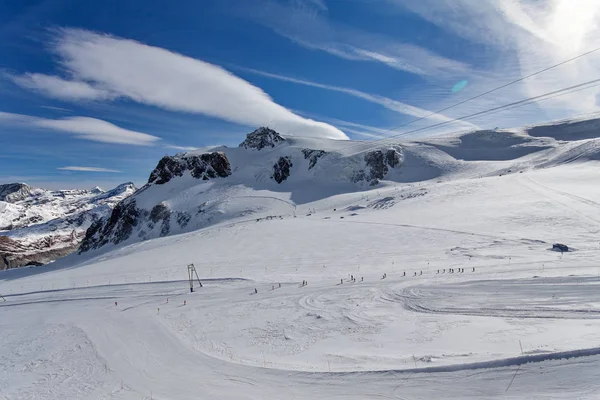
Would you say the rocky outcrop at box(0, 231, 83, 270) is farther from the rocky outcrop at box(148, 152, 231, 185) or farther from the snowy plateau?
the snowy plateau

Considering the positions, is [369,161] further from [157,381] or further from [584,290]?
[157,381]

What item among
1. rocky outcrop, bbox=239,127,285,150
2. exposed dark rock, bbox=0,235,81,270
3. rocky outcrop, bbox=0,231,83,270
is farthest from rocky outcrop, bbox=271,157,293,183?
rocky outcrop, bbox=0,231,83,270

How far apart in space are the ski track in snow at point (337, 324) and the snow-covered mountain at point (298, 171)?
4654 cm

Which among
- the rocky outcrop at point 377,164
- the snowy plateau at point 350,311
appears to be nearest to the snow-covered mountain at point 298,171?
the rocky outcrop at point 377,164

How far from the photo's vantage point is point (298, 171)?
108 metres

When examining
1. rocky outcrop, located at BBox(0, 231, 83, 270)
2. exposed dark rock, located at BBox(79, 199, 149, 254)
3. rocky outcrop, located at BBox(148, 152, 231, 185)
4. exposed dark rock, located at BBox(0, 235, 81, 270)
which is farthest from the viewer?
rocky outcrop, located at BBox(0, 231, 83, 270)

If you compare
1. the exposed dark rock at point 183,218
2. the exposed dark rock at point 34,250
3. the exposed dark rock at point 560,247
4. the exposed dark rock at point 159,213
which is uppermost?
the exposed dark rock at point 159,213

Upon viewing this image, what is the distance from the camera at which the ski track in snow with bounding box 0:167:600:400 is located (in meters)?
10.9

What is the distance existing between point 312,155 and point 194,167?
3983 cm

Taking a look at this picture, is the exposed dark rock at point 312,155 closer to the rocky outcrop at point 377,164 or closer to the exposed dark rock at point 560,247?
the rocky outcrop at point 377,164

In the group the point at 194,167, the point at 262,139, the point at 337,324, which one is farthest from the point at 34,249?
the point at 337,324

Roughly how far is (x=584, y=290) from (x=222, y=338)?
19081 millimetres

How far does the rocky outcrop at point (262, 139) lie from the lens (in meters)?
127

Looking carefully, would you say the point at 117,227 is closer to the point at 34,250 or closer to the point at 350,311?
the point at 350,311
